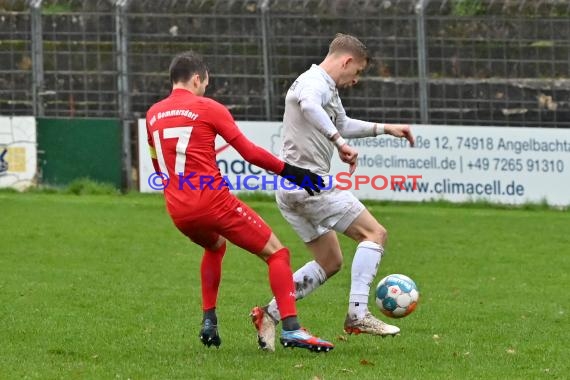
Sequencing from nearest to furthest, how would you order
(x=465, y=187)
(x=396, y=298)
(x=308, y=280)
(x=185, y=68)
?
(x=185, y=68) < (x=396, y=298) < (x=308, y=280) < (x=465, y=187)

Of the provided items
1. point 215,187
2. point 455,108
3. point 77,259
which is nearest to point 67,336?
point 215,187

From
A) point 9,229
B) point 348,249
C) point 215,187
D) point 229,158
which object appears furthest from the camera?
point 229,158

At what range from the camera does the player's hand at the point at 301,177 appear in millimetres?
8453

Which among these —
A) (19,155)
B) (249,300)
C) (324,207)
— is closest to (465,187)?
(19,155)

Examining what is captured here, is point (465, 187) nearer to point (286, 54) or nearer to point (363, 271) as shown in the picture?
point (286, 54)

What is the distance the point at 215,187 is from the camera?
335 inches

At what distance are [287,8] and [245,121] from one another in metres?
1.88

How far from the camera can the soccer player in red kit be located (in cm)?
849

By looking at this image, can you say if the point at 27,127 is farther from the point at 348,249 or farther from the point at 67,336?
the point at 67,336

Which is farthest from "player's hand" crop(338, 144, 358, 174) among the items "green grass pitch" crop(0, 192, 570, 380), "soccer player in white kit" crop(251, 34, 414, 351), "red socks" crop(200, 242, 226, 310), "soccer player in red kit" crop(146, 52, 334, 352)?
"green grass pitch" crop(0, 192, 570, 380)

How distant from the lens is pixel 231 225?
28.0 feet

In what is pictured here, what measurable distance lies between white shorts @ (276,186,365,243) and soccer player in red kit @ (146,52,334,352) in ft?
1.09

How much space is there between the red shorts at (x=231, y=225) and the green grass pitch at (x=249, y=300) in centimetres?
73

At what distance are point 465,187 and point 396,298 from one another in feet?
37.8
